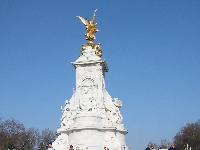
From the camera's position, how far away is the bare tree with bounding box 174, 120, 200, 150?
49219mm

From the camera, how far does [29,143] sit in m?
51.2

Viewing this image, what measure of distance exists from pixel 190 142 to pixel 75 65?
27925 mm

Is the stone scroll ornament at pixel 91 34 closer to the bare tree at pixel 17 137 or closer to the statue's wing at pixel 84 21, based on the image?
the statue's wing at pixel 84 21

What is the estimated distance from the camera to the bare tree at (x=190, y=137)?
49.2m

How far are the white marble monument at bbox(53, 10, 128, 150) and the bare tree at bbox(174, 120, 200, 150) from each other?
2420 cm

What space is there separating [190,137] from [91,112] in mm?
28404

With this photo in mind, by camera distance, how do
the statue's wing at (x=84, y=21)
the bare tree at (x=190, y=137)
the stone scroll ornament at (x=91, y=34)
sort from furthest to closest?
the bare tree at (x=190, y=137) < the statue's wing at (x=84, y=21) < the stone scroll ornament at (x=91, y=34)

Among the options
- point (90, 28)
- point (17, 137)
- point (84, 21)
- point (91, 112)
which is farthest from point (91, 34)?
point (17, 137)

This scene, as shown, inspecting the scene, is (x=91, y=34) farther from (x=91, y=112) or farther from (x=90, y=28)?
A: (x=91, y=112)

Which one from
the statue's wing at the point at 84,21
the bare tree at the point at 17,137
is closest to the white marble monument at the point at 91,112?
the statue's wing at the point at 84,21

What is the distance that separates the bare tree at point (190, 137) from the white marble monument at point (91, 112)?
79.4 feet

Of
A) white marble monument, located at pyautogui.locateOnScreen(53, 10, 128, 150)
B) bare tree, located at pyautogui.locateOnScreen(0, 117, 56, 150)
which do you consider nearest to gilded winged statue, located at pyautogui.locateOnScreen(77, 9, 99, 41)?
white marble monument, located at pyautogui.locateOnScreen(53, 10, 128, 150)

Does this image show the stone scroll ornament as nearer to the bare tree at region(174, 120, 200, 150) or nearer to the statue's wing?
the statue's wing

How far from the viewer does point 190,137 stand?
164 feet
